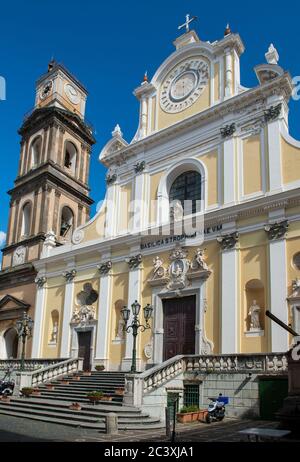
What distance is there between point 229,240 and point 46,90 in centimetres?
2297

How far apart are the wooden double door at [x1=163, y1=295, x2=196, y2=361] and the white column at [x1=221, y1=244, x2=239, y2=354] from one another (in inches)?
72.2

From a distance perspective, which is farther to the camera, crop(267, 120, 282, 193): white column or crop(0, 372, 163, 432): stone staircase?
crop(267, 120, 282, 193): white column

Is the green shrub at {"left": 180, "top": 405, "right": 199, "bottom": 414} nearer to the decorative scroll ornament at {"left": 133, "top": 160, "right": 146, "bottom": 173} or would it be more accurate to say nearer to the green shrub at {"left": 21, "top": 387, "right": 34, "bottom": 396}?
the green shrub at {"left": 21, "top": 387, "right": 34, "bottom": 396}

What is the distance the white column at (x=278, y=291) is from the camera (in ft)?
57.1

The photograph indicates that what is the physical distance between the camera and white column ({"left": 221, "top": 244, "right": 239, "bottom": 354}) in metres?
18.7

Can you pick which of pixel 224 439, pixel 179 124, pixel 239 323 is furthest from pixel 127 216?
pixel 224 439

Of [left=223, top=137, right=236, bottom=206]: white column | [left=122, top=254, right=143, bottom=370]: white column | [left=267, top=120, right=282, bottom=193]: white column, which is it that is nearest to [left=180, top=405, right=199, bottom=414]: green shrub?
[left=122, top=254, right=143, bottom=370]: white column

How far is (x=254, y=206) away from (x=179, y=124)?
266 inches

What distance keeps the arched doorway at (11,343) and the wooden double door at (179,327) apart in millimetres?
12666

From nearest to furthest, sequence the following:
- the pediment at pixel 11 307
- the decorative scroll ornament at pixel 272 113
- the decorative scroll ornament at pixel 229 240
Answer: the decorative scroll ornament at pixel 229 240 → the decorative scroll ornament at pixel 272 113 → the pediment at pixel 11 307

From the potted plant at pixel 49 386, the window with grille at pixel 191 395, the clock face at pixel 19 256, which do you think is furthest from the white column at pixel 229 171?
the clock face at pixel 19 256

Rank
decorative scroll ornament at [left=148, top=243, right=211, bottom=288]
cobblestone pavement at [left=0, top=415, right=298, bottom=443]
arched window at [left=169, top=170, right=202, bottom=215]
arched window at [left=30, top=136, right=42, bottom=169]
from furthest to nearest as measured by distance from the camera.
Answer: arched window at [left=30, top=136, right=42, bottom=169]
arched window at [left=169, top=170, right=202, bottom=215]
decorative scroll ornament at [left=148, top=243, right=211, bottom=288]
cobblestone pavement at [left=0, top=415, right=298, bottom=443]

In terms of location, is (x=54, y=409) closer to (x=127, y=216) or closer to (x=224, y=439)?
(x=224, y=439)

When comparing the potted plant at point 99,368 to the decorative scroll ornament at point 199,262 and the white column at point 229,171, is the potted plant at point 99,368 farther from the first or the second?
the white column at point 229,171
